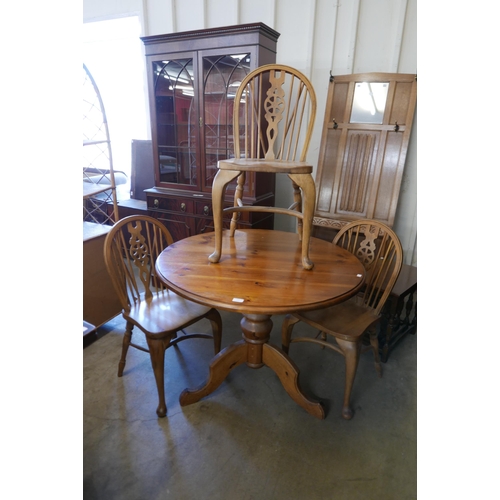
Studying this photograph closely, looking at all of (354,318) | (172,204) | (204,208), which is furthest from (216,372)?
(172,204)

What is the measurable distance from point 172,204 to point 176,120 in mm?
700

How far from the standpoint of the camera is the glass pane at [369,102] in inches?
93.0

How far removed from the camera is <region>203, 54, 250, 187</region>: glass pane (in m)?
2.42

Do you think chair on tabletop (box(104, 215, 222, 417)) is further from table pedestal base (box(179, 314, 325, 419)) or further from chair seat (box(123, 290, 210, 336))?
table pedestal base (box(179, 314, 325, 419))

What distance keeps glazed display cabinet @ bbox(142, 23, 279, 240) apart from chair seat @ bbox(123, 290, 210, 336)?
97cm

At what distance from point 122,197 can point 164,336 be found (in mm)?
2703

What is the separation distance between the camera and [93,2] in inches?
143

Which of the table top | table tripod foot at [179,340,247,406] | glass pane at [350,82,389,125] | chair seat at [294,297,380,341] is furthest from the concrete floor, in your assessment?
glass pane at [350,82,389,125]

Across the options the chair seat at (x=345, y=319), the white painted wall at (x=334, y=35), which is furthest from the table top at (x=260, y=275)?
the white painted wall at (x=334, y=35)

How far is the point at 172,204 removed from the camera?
2.86 metres

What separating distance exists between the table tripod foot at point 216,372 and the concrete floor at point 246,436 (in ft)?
0.20

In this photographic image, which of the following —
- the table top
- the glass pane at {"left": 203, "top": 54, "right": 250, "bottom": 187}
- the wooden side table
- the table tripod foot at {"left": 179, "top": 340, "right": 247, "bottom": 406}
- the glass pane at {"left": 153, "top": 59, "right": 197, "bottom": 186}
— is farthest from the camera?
the glass pane at {"left": 153, "top": 59, "right": 197, "bottom": 186}

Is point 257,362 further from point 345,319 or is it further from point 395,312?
point 395,312

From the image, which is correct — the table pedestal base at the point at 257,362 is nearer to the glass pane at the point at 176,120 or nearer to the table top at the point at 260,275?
the table top at the point at 260,275
